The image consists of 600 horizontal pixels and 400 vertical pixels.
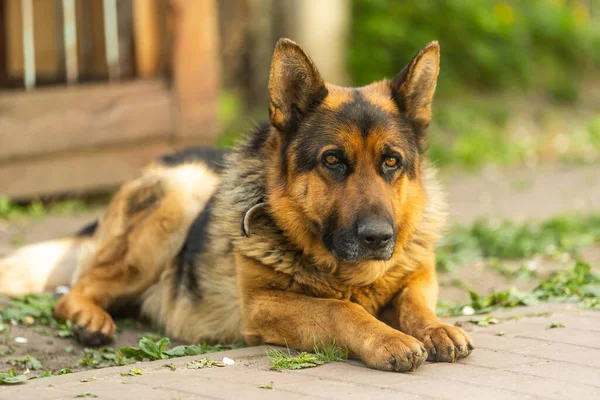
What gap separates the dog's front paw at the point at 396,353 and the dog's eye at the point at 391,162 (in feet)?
2.99

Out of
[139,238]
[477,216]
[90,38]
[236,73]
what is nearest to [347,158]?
[139,238]

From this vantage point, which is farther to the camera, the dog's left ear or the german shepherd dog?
the dog's left ear

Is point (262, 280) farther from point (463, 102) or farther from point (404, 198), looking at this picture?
point (463, 102)

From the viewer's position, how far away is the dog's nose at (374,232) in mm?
4109

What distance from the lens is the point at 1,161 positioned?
9086 mm

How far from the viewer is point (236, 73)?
13648mm

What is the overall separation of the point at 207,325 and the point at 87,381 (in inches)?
55.3

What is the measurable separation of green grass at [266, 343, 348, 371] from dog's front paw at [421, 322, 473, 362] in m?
0.41

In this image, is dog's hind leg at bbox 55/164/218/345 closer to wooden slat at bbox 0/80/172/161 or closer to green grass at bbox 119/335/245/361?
green grass at bbox 119/335/245/361

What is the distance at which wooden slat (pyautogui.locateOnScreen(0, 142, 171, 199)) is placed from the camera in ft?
30.3

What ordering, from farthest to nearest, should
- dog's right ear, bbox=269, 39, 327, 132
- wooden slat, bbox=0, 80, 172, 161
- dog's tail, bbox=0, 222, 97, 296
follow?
wooden slat, bbox=0, 80, 172, 161 → dog's tail, bbox=0, 222, 97, 296 → dog's right ear, bbox=269, 39, 327, 132

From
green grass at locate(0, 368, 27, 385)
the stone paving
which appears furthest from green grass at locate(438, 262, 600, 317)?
green grass at locate(0, 368, 27, 385)

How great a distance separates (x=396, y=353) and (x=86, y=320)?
2.07 metres

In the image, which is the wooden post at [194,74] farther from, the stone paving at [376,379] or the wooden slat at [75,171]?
the stone paving at [376,379]
